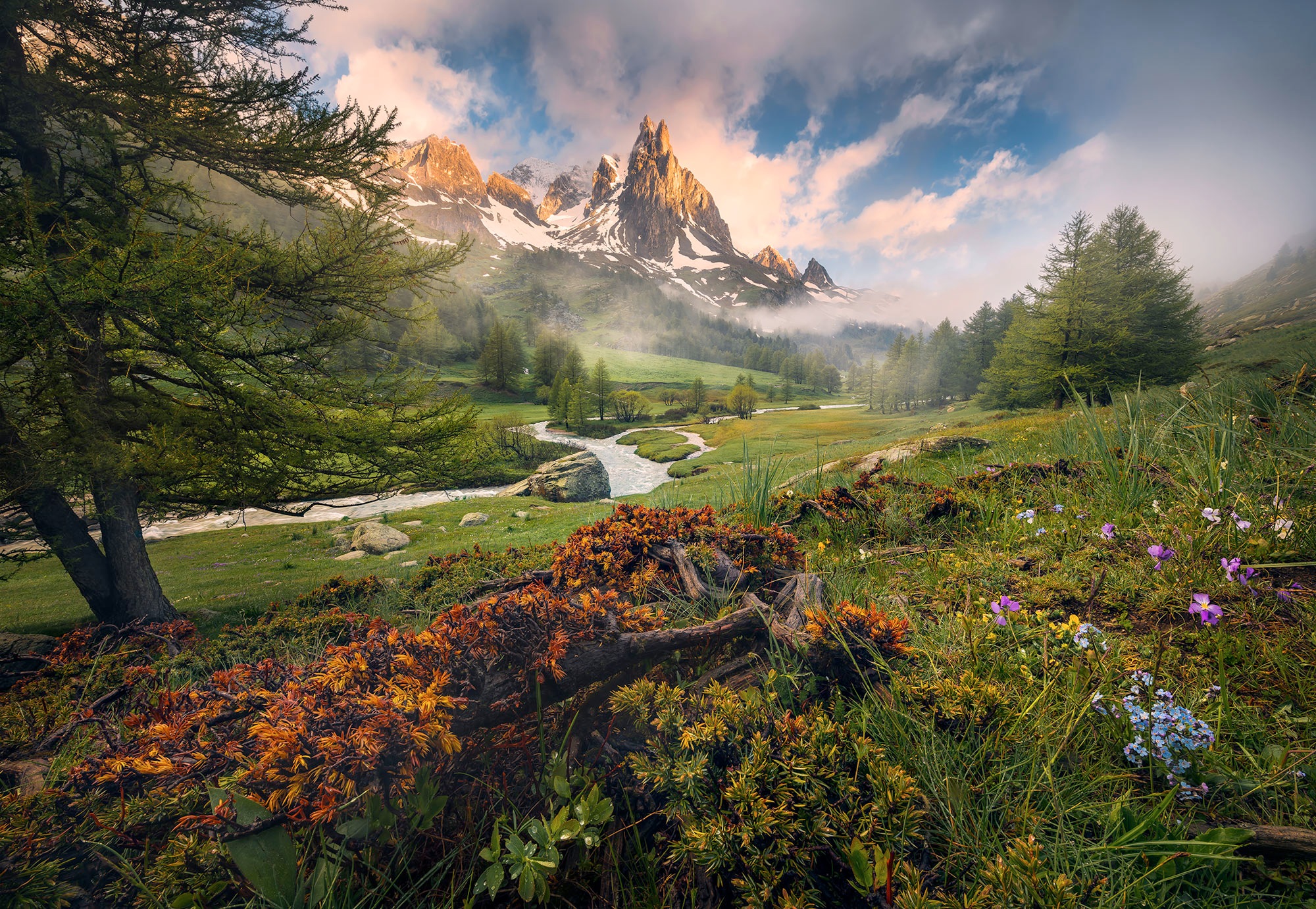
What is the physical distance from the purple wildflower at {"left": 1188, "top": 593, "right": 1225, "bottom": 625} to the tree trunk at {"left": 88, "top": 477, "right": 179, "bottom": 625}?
11950 mm

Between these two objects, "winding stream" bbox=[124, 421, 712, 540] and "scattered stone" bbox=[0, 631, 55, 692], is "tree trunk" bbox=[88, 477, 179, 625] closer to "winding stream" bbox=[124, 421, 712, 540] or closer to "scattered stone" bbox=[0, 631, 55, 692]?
"winding stream" bbox=[124, 421, 712, 540]

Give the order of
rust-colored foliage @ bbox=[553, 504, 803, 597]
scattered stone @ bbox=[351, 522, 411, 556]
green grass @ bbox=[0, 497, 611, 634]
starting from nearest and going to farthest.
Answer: rust-colored foliage @ bbox=[553, 504, 803, 597] < green grass @ bbox=[0, 497, 611, 634] < scattered stone @ bbox=[351, 522, 411, 556]

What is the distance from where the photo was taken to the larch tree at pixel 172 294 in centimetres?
557

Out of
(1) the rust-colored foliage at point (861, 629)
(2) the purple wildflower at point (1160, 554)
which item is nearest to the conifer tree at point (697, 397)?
(2) the purple wildflower at point (1160, 554)

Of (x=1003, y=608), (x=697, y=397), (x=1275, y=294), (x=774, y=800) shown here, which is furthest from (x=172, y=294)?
(x=1275, y=294)

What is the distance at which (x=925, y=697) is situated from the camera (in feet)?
4.97

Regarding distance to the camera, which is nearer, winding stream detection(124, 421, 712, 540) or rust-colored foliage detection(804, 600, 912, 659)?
rust-colored foliage detection(804, 600, 912, 659)

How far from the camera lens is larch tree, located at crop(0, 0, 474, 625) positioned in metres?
5.57

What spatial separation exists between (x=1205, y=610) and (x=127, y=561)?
501 inches

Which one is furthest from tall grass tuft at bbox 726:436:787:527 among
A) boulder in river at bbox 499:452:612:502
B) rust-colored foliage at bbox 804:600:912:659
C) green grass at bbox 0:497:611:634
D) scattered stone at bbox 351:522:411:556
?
boulder in river at bbox 499:452:612:502

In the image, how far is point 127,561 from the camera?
24.6 feet

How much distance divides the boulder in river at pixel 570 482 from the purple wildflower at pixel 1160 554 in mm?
27643

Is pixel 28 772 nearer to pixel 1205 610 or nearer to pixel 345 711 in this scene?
pixel 345 711

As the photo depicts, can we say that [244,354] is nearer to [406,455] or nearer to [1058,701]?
[406,455]
